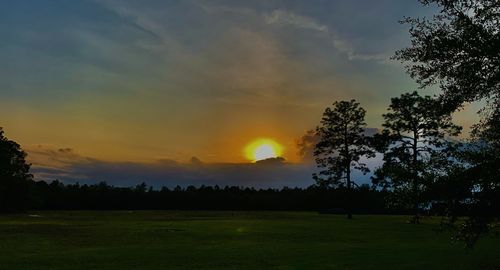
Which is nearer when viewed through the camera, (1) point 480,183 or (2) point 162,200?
(1) point 480,183

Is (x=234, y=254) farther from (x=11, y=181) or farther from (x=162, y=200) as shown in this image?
(x=162, y=200)

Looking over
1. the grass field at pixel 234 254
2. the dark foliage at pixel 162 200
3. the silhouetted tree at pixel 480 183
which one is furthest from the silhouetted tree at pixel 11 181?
the silhouetted tree at pixel 480 183

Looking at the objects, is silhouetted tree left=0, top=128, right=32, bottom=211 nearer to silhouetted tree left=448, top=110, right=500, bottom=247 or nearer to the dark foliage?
the dark foliage

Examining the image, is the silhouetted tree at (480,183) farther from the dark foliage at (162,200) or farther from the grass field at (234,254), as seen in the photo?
the dark foliage at (162,200)

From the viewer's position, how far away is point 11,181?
120m

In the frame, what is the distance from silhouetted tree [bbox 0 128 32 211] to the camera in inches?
4589

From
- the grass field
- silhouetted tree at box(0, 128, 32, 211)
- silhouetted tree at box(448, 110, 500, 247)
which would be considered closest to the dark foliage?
silhouetted tree at box(0, 128, 32, 211)

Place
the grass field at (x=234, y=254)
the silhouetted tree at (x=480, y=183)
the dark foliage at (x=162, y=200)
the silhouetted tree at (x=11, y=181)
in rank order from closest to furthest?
the silhouetted tree at (x=480, y=183) → the grass field at (x=234, y=254) → the silhouetted tree at (x=11, y=181) → the dark foliage at (x=162, y=200)

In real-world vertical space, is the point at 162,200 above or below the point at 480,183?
above

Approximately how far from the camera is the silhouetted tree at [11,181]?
117 m

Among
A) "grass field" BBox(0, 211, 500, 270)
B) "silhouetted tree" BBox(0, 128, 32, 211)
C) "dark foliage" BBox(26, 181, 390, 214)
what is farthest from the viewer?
"dark foliage" BBox(26, 181, 390, 214)

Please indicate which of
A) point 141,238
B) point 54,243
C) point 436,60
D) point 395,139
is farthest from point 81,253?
point 395,139

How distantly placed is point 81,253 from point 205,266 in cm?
857

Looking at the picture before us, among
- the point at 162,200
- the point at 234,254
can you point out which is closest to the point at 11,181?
the point at 162,200
